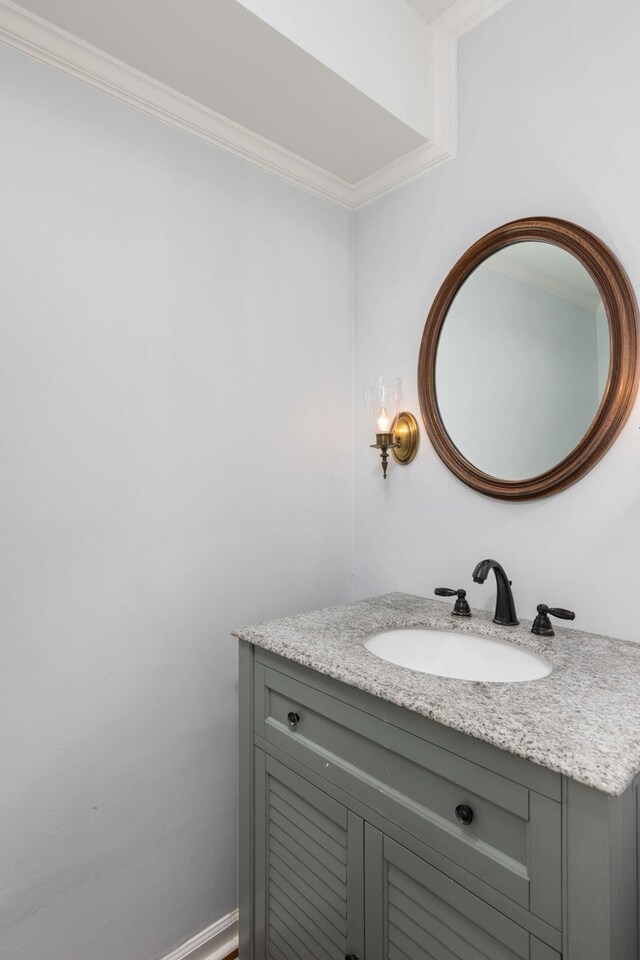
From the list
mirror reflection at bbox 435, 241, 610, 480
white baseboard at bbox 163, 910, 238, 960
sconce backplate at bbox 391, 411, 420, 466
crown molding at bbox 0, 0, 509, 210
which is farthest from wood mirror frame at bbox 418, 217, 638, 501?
white baseboard at bbox 163, 910, 238, 960

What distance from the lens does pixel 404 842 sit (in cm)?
95

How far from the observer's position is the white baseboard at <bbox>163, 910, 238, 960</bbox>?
4.77 feet

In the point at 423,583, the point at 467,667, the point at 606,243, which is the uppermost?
the point at 606,243

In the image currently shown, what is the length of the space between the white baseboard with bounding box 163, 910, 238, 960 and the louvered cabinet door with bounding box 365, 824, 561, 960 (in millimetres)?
728

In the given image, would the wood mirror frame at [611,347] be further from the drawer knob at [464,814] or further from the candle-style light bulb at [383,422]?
the drawer knob at [464,814]

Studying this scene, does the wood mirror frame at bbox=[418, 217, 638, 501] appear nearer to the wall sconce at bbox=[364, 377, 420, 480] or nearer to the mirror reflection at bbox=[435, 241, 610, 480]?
the mirror reflection at bbox=[435, 241, 610, 480]

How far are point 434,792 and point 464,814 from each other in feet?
0.24

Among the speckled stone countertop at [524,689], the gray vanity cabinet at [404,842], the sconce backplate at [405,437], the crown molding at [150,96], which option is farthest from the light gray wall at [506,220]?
the gray vanity cabinet at [404,842]

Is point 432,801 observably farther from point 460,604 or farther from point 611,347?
point 611,347

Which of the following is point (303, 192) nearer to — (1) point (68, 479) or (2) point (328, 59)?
(2) point (328, 59)

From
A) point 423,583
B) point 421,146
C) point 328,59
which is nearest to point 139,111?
point 328,59

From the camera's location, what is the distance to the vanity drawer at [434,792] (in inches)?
29.8

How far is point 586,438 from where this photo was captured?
127cm

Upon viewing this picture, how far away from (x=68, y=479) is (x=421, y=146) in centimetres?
147
